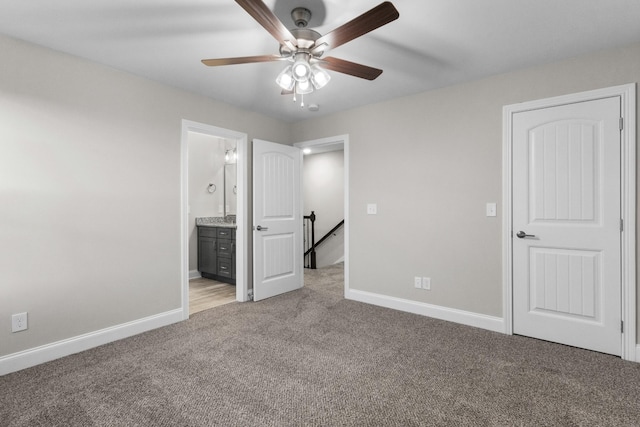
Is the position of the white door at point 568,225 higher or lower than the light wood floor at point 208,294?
higher

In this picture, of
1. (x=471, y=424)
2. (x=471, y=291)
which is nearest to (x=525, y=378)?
(x=471, y=424)

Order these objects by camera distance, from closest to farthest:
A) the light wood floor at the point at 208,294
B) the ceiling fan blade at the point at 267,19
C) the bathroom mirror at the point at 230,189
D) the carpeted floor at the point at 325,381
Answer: the ceiling fan blade at the point at 267,19
the carpeted floor at the point at 325,381
the light wood floor at the point at 208,294
the bathroom mirror at the point at 230,189

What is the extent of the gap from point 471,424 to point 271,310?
2.35 m

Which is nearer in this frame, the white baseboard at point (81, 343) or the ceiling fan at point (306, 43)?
the ceiling fan at point (306, 43)

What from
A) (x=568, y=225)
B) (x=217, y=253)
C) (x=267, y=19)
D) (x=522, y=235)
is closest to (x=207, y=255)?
(x=217, y=253)

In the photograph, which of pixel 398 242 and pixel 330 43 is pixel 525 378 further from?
pixel 330 43

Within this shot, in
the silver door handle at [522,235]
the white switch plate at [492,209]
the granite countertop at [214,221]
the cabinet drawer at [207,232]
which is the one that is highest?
the white switch plate at [492,209]

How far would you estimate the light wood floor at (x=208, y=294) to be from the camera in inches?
151

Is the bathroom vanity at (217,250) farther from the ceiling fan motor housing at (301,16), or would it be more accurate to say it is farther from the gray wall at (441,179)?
the ceiling fan motor housing at (301,16)

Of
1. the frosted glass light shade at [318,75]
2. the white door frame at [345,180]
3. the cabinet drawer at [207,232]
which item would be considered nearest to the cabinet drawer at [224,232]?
the cabinet drawer at [207,232]

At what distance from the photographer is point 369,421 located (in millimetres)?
1729

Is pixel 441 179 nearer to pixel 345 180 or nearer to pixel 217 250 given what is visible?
pixel 345 180

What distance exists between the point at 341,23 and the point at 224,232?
347 centimetres

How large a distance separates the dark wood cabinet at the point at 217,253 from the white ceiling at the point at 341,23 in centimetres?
235
